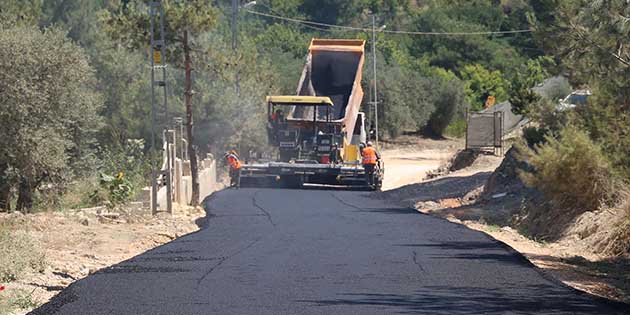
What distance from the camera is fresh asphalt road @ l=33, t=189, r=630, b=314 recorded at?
10648 mm

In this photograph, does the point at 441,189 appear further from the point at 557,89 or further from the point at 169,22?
the point at 557,89

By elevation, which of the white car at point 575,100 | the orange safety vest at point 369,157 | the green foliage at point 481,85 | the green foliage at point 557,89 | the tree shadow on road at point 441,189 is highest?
the green foliage at point 481,85

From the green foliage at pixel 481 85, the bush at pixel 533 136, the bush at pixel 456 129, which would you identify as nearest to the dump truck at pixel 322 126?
the bush at pixel 533 136

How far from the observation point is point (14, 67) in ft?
89.6

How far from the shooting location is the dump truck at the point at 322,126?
35625mm

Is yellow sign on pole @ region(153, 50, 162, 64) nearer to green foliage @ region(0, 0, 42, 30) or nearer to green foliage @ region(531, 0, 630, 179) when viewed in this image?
green foliage @ region(0, 0, 42, 30)

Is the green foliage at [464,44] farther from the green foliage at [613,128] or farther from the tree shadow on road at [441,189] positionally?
the green foliage at [613,128]

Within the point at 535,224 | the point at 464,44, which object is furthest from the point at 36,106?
the point at 464,44

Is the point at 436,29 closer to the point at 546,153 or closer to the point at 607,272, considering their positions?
A: the point at 546,153

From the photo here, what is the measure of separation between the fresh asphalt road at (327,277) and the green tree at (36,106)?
8497mm

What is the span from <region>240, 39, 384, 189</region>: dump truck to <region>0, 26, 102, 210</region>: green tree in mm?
8104

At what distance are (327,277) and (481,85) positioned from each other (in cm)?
6971

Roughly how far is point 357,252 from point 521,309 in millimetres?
5222

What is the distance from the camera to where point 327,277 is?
12781mm
